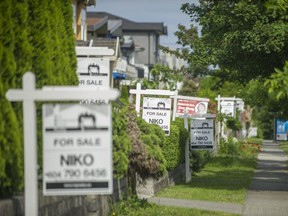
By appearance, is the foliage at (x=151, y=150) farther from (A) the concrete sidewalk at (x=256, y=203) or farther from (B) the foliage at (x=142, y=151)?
(A) the concrete sidewalk at (x=256, y=203)

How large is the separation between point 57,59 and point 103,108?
355cm

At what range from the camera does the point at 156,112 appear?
920 inches

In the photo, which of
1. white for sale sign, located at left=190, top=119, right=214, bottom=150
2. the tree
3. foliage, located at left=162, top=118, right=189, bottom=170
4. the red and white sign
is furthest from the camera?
the red and white sign

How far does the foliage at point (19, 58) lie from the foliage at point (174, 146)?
11623 millimetres

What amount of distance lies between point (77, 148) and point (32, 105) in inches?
23.8

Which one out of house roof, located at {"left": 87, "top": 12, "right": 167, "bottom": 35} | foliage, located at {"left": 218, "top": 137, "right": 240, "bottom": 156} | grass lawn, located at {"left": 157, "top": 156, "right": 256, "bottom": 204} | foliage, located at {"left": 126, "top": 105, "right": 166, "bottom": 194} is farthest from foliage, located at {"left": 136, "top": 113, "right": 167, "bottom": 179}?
house roof, located at {"left": 87, "top": 12, "right": 167, "bottom": 35}

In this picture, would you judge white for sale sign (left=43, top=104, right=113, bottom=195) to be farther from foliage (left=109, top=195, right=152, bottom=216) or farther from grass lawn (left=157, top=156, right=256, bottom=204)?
grass lawn (left=157, top=156, right=256, bottom=204)

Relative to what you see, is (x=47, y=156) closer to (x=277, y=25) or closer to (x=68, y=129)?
(x=68, y=129)

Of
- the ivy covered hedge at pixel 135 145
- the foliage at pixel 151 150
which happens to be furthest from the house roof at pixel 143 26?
the foliage at pixel 151 150

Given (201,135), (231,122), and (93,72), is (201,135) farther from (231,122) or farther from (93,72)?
(231,122)

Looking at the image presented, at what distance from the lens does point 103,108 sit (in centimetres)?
849

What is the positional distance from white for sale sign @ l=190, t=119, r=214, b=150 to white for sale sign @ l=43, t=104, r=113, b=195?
20523mm

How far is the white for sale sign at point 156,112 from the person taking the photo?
76.3 feet

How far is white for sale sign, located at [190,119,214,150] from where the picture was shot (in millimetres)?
28984
